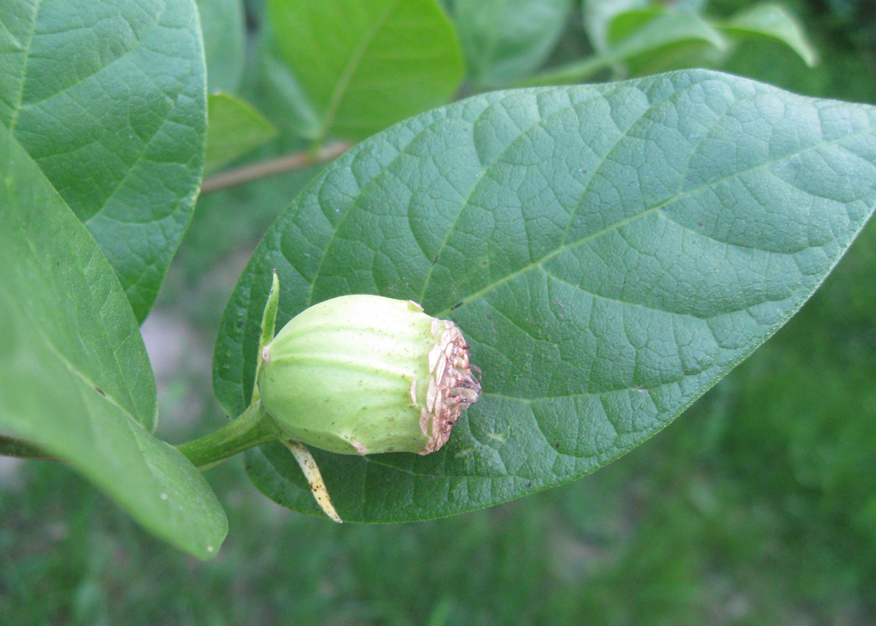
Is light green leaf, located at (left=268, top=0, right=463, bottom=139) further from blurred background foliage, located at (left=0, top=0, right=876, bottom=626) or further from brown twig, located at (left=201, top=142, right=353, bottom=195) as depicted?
blurred background foliage, located at (left=0, top=0, right=876, bottom=626)

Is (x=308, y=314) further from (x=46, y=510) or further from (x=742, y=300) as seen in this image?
(x=46, y=510)

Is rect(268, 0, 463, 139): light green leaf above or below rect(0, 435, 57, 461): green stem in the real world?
above

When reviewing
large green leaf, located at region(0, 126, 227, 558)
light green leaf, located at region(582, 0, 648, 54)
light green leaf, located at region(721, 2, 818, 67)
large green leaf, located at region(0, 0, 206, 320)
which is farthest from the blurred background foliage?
large green leaf, located at region(0, 126, 227, 558)

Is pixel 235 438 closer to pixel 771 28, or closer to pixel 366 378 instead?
pixel 366 378

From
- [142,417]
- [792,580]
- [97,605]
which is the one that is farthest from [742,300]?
[792,580]

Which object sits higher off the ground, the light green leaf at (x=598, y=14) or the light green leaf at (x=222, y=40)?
the light green leaf at (x=222, y=40)

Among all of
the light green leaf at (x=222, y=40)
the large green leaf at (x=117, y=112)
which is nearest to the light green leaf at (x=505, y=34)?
the light green leaf at (x=222, y=40)

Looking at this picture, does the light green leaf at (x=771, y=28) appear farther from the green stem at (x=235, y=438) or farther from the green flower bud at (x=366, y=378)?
the green stem at (x=235, y=438)
